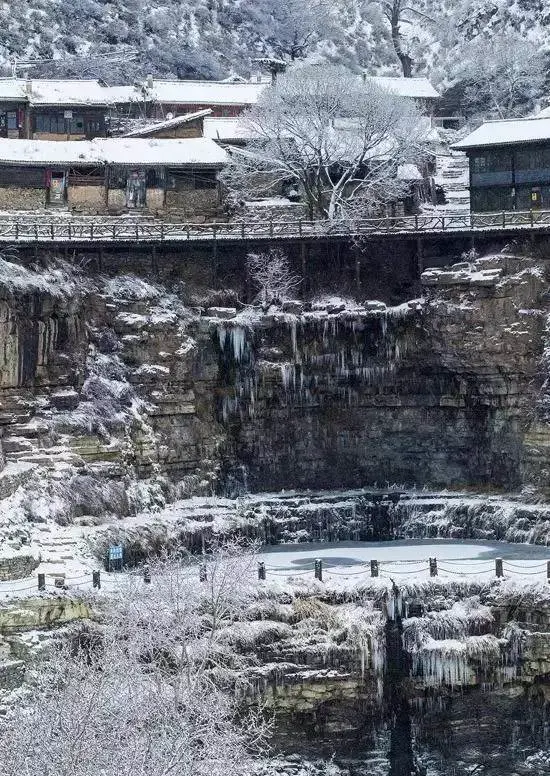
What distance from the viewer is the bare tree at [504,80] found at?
321ft

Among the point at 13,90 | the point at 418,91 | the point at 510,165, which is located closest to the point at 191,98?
the point at 13,90

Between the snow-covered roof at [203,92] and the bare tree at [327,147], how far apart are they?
1563cm

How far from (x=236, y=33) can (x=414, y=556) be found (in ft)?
258

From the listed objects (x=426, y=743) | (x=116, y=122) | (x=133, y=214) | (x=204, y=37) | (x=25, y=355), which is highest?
(x=204, y=37)

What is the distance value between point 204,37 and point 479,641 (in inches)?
3282

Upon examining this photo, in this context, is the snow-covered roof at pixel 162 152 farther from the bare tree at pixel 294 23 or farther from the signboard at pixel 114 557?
the bare tree at pixel 294 23

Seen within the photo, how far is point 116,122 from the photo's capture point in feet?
282

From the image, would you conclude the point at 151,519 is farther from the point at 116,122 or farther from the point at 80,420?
the point at 116,122

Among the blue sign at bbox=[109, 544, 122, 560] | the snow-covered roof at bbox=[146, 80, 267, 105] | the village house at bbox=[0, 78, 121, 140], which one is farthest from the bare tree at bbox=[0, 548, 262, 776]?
the snow-covered roof at bbox=[146, 80, 267, 105]

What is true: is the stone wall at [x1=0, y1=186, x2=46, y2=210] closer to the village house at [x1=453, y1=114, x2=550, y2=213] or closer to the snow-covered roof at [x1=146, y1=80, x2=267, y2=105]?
the snow-covered roof at [x1=146, y1=80, x2=267, y2=105]

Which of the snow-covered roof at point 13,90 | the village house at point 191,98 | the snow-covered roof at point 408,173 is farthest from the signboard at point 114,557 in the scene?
the village house at point 191,98

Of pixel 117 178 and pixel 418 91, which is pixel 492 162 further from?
pixel 418 91

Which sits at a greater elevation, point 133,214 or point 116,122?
point 116,122

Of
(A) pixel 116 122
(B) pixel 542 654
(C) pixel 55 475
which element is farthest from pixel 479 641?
(A) pixel 116 122
